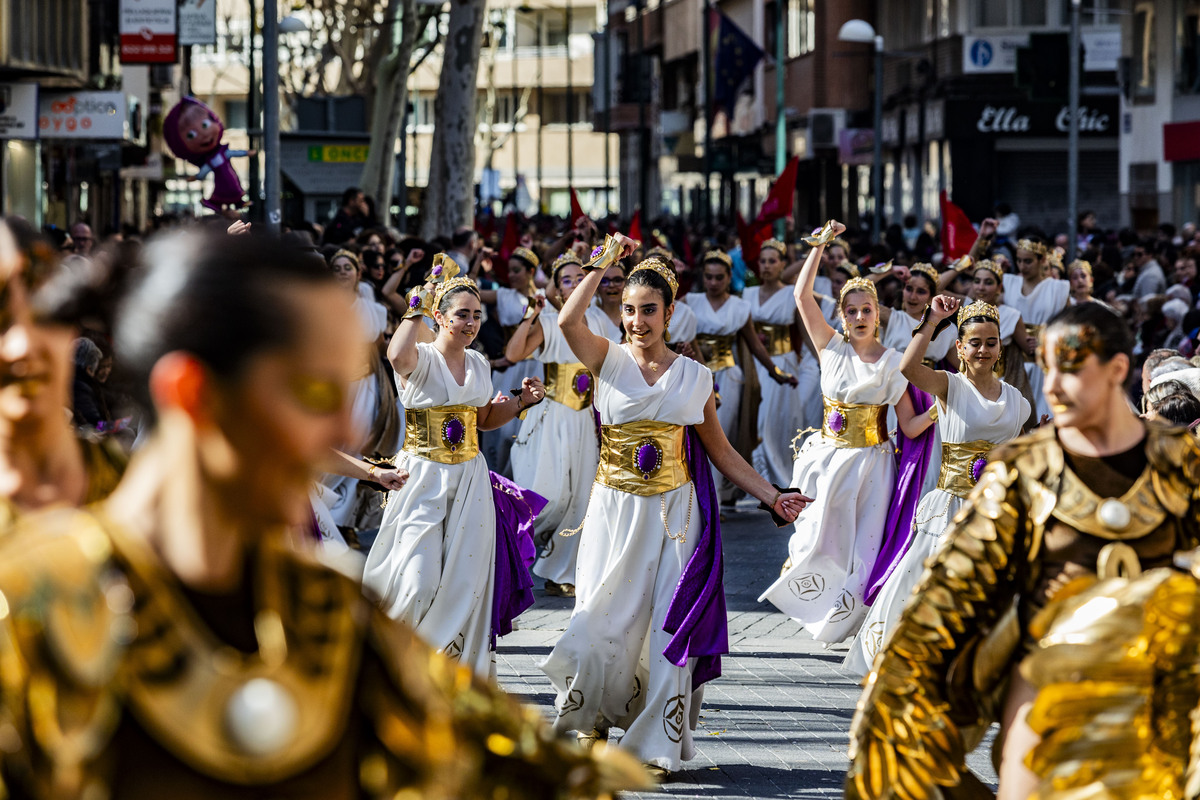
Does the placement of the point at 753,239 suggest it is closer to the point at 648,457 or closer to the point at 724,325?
the point at 724,325

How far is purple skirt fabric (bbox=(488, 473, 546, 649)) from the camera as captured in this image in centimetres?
776

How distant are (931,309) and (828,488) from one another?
2017 millimetres

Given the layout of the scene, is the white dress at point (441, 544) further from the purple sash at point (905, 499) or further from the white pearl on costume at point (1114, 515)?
the white pearl on costume at point (1114, 515)

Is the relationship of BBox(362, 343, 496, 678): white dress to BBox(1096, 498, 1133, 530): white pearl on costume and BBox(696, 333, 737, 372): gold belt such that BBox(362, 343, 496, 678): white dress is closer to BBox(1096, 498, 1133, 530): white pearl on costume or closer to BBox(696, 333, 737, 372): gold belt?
BBox(1096, 498, 1133, 530): white pearl on costume

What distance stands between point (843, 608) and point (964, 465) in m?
1.59

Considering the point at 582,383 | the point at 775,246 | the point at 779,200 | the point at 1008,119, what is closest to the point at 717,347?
the point at 775,246

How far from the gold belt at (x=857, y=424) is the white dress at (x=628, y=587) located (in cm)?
273

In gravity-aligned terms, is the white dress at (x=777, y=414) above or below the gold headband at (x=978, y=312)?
below

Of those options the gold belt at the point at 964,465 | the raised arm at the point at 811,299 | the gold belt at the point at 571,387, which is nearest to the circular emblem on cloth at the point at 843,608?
the raised arm at the point at 811,299

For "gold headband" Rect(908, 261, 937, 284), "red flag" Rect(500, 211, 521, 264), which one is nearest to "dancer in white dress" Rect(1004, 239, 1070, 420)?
"gold headband" Rect(908, 261, 937, 284)

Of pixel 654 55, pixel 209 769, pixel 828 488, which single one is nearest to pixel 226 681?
pixel 209 769

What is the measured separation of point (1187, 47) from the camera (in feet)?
97.8

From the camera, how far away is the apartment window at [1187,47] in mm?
29562

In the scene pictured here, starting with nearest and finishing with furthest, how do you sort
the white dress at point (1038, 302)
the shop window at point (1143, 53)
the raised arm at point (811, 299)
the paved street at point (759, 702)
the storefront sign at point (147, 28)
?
1. the paved street at point (759, 702)
2. the raised arm at point (811, 299)
3. the white dress at point (1038, 302)
4. the storefront sign at point (147, 28)
5. the shop window at point (1143, 53)
